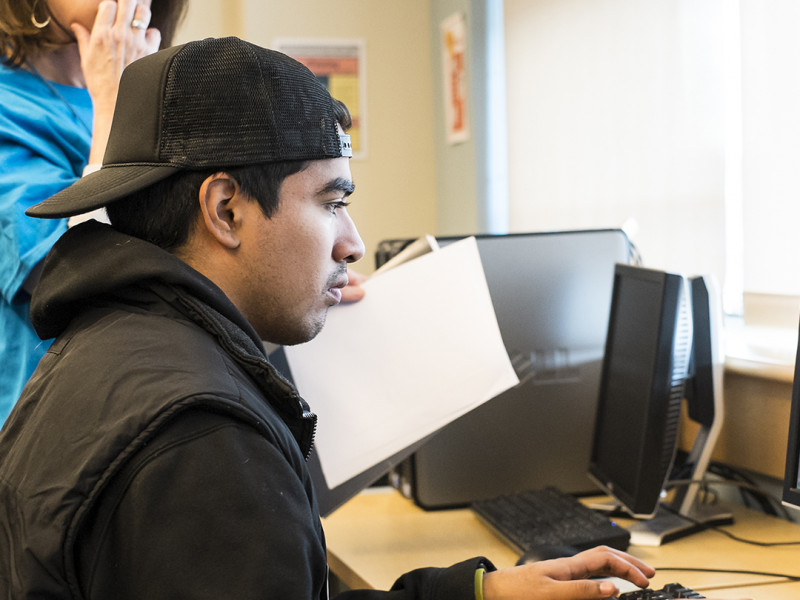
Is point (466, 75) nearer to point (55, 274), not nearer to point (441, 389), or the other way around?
point (441, 389)

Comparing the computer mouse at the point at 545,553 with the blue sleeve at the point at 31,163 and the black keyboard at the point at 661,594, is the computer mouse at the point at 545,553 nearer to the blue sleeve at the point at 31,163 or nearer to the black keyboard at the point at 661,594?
the black keyboard at the point at 661,594

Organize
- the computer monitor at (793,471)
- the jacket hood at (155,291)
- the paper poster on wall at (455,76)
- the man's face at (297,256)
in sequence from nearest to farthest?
the jacket hood at (155,291) → the man's face at (297,256) → the computer monitor at (793,471) → the paper poster on wall at (455,76)

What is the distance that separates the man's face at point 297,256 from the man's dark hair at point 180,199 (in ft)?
0.04

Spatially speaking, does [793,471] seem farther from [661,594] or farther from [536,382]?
[536,382]

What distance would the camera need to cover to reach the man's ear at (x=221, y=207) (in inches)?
32.3

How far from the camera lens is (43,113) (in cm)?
127

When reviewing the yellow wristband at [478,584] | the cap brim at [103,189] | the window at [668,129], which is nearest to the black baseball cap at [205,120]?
the cap brim at [103,189]

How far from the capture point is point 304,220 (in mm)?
869

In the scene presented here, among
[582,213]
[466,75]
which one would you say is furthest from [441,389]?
[466,75]

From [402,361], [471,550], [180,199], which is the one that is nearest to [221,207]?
[180,199]

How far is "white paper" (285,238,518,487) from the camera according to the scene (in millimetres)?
1278

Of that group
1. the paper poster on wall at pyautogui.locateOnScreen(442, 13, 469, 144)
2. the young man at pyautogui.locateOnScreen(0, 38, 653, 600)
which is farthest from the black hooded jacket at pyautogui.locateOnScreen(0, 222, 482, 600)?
the paper poster on wall at pyautogui.locateOnScreen(442, 13, 469, 144)

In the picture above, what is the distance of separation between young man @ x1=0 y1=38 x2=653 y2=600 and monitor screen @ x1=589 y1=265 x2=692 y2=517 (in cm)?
41

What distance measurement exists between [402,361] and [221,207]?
0.55 meters
